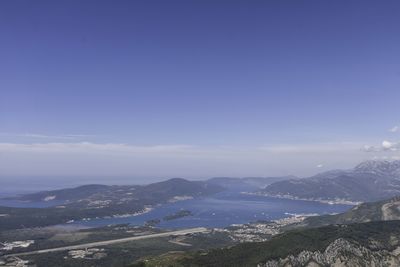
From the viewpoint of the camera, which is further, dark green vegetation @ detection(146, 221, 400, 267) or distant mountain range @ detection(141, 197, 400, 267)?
distant mountain range @ detection(141, 197, 400, 267)

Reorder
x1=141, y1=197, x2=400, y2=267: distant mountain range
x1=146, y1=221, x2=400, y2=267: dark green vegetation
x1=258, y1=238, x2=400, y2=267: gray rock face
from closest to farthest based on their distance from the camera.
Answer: x1=146, y1=221, x2=400, y2=267: dark green vegetation < x1=141, y1=197, x2=400, y2=267: distant mountain range < x1=258, y1=238, x2=400, y2=267: gray rock face

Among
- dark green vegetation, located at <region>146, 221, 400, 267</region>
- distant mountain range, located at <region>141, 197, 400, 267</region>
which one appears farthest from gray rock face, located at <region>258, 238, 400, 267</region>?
dark green vegetation, located at <region>146, 221, 400, 267</region>

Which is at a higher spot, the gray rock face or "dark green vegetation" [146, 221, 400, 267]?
"dark green vegetation" [146, 221, 400, 267]

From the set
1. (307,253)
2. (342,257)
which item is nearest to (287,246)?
(307,253)

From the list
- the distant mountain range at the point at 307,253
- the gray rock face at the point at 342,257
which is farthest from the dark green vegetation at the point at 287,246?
the gray rock face at the point at 342,257

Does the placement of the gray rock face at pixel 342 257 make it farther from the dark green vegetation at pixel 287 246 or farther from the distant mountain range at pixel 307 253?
the dark green vegetation at pixel 287 246

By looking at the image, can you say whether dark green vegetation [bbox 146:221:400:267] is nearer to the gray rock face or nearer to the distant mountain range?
the distant mountain range

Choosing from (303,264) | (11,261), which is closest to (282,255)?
(303,264)
